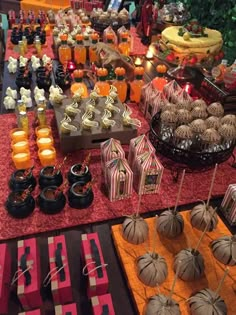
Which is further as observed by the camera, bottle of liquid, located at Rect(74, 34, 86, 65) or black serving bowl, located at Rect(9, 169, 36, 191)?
bottle of liquid, located at Rect(74, 34, 86, 65)

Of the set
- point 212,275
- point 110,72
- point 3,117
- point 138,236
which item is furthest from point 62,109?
point 212,275

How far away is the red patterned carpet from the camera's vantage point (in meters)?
1.27

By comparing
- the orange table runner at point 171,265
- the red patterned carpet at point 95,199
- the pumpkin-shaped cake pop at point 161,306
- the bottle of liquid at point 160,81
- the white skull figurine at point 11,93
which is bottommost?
the red patterned carpet at point 95,199

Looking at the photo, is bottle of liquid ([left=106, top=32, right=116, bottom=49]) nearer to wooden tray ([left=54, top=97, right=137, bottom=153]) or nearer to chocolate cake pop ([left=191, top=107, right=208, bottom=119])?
wooden tray ([left=54, top=97, right=137, bottom=153])

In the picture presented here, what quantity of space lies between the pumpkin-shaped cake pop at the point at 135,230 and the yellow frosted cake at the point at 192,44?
1832 mm

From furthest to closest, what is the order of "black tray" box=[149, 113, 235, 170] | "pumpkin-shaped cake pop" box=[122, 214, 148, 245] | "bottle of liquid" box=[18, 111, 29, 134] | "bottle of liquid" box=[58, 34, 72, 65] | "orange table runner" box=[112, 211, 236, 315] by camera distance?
"bottle of liquid" box=[58, 34, 72, 65] → "bottle of liquid" box=[18, 111, 29, 134] → "black tray" box=[149, 113, 235, 170] → "pumpkin-shaped cake pop" box=[122, 214, 148, 245] → "orange table runner" box=[112, 211, 236, 315]

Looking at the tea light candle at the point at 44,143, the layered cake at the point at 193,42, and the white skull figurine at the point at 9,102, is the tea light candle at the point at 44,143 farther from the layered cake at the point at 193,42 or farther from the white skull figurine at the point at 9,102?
the layered cake at the point at 193,42

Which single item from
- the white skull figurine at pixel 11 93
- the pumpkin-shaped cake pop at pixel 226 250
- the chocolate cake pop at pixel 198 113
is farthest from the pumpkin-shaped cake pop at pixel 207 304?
the white skull figurine at pixel 11 93

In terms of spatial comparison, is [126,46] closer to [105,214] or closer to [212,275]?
[105,214]

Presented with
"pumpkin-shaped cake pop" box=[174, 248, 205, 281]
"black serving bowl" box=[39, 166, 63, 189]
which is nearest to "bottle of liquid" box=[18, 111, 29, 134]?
"black serving bowl" box=[39, 166, 63, 189]

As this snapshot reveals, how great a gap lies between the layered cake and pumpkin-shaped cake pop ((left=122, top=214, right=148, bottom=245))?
72.0 inches

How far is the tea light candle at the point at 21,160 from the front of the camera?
58.8 inches

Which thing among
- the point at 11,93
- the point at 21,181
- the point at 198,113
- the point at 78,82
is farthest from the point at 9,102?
the point at 198,113

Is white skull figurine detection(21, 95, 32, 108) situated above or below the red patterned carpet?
above
